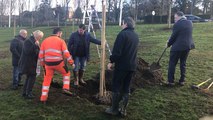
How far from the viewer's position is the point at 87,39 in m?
8.59

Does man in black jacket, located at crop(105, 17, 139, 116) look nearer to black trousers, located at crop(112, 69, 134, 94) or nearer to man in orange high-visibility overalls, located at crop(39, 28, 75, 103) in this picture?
black trousers, located at crop(112, 69, 134, 94)

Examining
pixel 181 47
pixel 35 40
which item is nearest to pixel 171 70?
pixel 181 47

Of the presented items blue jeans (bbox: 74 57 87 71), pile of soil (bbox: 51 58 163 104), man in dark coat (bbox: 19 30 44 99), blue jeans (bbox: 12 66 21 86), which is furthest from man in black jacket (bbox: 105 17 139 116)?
blue jeans (bbox: 12 66 21 86)

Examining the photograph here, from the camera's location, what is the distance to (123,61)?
6.05m

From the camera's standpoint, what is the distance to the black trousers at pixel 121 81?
20.1 feet

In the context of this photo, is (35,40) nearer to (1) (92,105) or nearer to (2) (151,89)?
(1) (92,105)

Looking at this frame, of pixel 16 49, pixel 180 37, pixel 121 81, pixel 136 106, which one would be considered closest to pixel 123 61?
pixel 121 81

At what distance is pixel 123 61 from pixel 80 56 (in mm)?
2847

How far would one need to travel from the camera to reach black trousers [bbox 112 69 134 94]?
242 inches

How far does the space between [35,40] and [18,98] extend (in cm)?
159

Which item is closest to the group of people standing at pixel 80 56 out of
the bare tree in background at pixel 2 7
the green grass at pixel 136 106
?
the green grass at pixel 136 106

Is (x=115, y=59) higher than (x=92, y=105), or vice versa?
(x=115, y=59)

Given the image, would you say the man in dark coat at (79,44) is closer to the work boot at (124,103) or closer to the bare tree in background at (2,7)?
the work boot at (124,103)

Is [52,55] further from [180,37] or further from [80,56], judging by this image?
[180,37]
